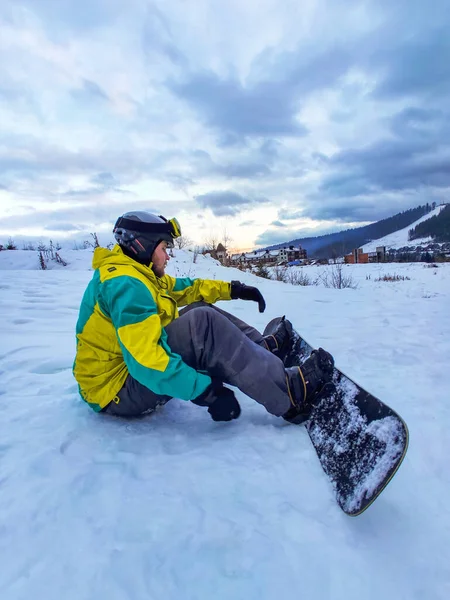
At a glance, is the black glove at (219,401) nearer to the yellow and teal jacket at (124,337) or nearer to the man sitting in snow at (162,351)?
the man sitting in snow at (162,351)

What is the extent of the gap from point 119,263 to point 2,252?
14185 mm

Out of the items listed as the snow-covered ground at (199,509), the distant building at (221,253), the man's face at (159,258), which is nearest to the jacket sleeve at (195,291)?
the man's face at (159,258)

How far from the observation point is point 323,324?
185 inches

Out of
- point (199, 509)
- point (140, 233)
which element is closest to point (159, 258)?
point (140, 233)

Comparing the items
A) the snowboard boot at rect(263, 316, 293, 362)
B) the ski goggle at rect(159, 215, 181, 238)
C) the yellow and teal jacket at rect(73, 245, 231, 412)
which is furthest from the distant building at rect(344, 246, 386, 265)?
the yellow and teal jacket at rect(73, 245, 231, 412)

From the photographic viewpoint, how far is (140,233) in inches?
79.4

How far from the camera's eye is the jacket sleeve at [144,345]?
5.24ft

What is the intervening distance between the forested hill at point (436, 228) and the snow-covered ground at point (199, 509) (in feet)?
403

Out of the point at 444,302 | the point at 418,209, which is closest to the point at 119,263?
the point at 444,302

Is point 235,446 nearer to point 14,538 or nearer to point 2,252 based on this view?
point 14,538

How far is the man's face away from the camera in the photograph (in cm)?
208

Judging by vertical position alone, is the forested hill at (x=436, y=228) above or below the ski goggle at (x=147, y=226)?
above

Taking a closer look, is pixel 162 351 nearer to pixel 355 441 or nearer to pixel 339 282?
pixel 355 441

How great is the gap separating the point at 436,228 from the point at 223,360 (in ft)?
473
